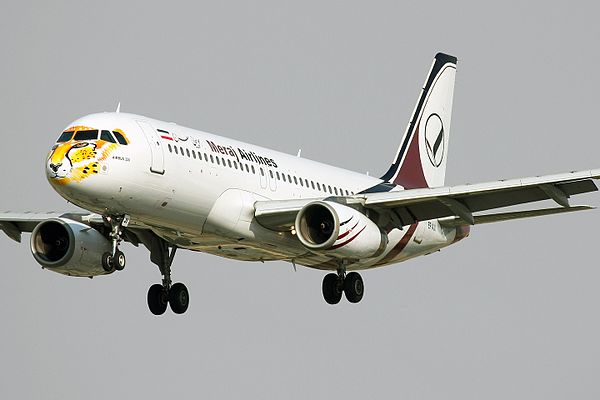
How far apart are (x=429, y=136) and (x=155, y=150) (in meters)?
16.7

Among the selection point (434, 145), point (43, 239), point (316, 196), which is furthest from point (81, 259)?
point (434, 145)

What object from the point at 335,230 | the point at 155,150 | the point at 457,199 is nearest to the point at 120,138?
the point at 155,150

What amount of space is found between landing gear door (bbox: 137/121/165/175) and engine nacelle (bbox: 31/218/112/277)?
A: 5.00 meters

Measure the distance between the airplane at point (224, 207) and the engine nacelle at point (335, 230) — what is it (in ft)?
0.12

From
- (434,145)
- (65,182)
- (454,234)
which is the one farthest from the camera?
(434,145)

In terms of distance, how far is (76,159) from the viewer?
3181cm

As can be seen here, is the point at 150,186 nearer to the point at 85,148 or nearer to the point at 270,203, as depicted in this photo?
the point at 85,148

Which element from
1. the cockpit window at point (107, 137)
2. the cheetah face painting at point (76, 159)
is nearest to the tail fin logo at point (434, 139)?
the cockpit window at point (107, 137)

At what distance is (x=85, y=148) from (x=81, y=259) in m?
5.83

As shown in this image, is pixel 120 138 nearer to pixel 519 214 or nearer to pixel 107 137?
pixel 107 137

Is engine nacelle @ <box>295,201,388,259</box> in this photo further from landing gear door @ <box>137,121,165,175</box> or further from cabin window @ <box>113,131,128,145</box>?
cabin window @ <box>113,131,128,145</box>

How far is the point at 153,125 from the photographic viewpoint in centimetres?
3412

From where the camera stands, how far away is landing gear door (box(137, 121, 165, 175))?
33109 mm

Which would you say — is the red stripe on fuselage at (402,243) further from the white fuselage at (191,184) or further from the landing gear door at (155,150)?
the landing gear door at (155,150)
